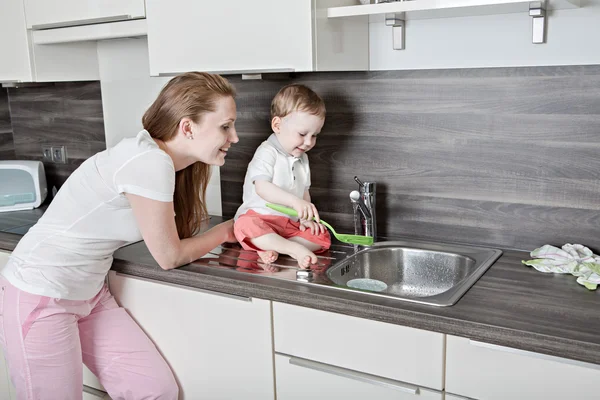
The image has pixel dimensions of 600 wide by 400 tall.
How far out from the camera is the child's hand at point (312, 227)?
1.90 meters

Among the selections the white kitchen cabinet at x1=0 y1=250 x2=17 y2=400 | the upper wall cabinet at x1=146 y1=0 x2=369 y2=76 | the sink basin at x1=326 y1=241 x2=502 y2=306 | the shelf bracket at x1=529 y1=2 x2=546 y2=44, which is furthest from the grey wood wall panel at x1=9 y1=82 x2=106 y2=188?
the shelf bracket at x1=529 y1=2 x2=546 y2=44

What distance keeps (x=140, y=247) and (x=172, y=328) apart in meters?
0.31

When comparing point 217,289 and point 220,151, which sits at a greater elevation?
point 220,151

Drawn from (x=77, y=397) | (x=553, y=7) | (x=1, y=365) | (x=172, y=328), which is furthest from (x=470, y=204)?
(x=1, y=365)

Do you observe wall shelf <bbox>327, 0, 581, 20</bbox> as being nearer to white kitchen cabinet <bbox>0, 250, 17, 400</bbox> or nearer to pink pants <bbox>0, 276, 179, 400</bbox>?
pink pants <bbox>0, 276, 179, 400</bbox>

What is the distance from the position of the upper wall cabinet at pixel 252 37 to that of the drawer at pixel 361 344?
2.18 feet

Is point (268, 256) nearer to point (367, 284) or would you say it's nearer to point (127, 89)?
point (367, 284)

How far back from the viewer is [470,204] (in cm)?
187

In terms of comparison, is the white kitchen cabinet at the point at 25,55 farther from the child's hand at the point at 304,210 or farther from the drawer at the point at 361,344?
the drawer at the point at 361,344

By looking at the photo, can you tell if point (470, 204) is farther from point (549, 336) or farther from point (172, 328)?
point (172, 328)

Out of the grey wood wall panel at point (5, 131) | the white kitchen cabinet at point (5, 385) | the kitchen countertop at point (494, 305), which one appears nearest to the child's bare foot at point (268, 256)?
the kitchen countertop at point (494, 305)

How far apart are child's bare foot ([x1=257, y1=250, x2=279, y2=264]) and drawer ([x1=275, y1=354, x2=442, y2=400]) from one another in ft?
0.94

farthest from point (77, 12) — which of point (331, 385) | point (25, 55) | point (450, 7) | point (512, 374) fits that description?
point (512, 374)

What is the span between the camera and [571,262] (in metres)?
1.59
